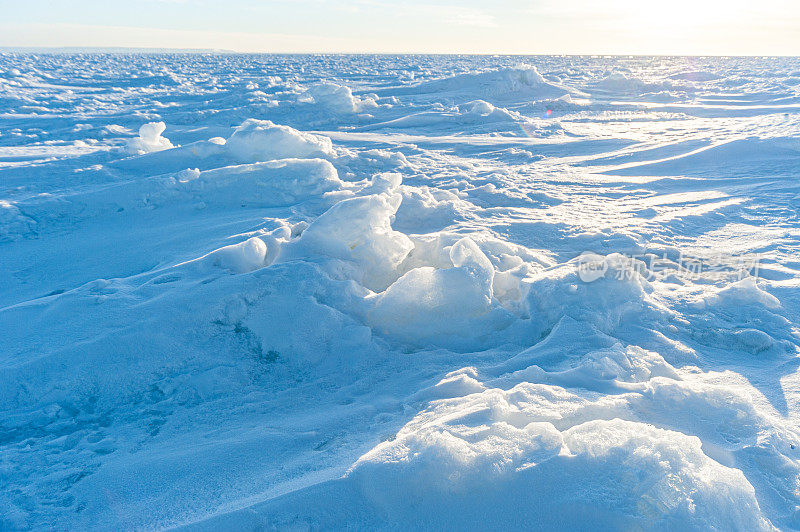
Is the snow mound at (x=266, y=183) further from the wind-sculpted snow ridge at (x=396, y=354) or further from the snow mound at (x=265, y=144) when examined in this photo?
the snow mound at (x=265, y=144)

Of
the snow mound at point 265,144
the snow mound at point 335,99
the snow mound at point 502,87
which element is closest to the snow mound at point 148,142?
the snow mound at point 265,144

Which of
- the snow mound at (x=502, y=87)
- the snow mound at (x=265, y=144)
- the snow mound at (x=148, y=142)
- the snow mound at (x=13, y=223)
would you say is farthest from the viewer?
the snow mound at (x=502, y=87)

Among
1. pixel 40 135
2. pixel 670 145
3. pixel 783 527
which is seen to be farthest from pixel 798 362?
pixel 40 135

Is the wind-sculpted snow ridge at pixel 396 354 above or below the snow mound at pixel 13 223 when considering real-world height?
above

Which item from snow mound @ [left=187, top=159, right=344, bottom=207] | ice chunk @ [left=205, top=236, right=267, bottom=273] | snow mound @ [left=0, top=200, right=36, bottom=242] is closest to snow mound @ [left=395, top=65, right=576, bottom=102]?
snow mound @ [left=187, top=159, right=344, bottom=207]

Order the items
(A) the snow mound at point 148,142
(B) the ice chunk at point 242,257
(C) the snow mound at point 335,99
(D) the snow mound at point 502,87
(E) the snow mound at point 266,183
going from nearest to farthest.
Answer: (B) the ice chunk at point 242,257 → (E) the snow mound at point 266,183 → (A) the snow mound at point 148,142 → (C) the snow mound at point 335,99 → (D) the snow mound at point 502,87

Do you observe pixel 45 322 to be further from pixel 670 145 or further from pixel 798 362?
pixel 670 145

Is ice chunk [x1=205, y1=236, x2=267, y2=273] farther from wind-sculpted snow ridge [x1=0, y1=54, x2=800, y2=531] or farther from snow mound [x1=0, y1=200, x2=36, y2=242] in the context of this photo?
snow mound [x1=0, y1=200, x2=36, y2=242]
